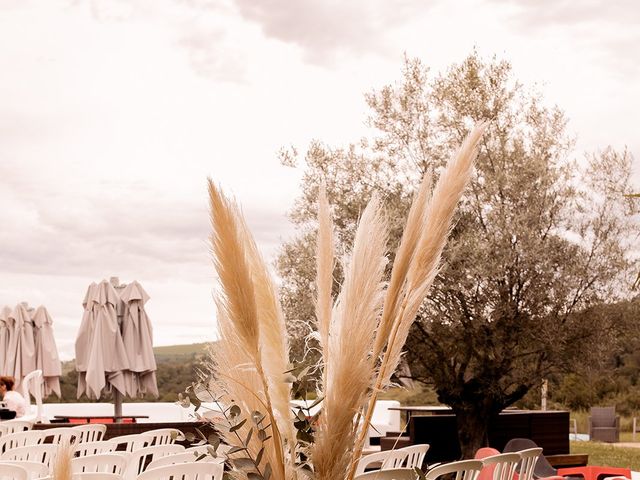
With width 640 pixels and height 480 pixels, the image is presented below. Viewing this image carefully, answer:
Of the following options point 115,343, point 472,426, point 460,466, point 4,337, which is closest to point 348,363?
point 460,466

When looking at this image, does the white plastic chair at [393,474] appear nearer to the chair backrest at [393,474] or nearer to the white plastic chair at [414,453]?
the chair backrest at [393,474]

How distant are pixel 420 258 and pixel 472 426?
13.1 metres

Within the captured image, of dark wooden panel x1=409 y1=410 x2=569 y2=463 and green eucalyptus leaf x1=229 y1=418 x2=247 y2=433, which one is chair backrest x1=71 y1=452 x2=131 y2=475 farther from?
dark wooden panel x1=409 y1=410 x2=569 y2=463

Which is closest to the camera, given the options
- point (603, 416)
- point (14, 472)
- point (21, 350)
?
point (14, 472)

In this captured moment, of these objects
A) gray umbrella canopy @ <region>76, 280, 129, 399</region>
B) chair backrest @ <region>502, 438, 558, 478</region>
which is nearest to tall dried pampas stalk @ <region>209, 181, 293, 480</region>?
chair backrest @ <region>502, 438, 558, 478</region>

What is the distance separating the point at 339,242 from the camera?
15.0 metres

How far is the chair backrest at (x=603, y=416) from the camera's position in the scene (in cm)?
1969

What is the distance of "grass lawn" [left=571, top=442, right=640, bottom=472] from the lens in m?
18.1

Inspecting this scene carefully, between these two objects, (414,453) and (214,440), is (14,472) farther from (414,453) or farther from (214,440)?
(214,440)

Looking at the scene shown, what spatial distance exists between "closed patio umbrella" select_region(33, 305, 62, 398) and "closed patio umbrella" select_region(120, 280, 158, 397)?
207 centimetres

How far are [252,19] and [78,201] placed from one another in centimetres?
1185

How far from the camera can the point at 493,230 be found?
14.0 metres

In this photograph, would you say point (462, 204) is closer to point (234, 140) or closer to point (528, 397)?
point (234, 140)

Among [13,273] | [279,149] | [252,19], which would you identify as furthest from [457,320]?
[13,273]
